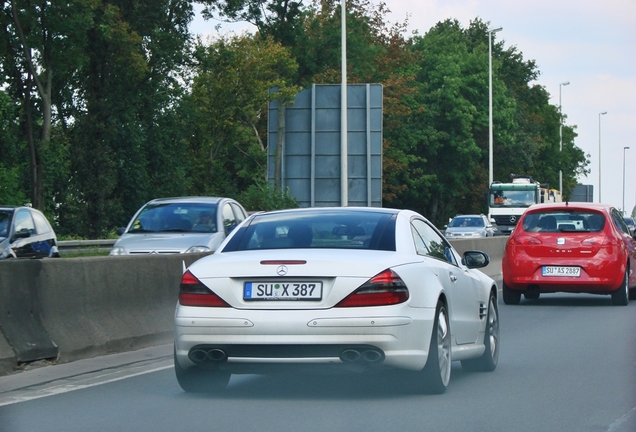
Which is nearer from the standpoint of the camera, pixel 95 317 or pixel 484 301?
pixel 484 301

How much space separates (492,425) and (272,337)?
1.53 meters

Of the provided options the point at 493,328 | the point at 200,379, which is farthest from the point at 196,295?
the point at 493,328

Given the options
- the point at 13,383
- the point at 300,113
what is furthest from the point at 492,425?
the point at 300,113

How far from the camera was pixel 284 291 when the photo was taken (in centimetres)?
799

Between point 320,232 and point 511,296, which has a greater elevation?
point 320,232

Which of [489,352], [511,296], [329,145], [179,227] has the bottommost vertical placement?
[511,296]

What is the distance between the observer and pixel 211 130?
174ft

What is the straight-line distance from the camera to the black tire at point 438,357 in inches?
329

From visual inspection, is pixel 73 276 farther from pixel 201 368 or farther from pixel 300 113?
pixel 300 113

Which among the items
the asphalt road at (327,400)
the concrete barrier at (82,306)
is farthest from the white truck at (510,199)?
the asphalt road at (327,400)

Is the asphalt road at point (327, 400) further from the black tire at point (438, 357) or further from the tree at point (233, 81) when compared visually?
the tree at point (233, 81)

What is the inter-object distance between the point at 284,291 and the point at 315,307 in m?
0.23

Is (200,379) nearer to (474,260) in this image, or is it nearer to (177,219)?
(474,260)

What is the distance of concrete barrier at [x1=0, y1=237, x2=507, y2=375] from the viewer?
10117 mm
